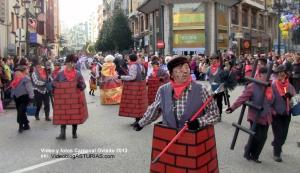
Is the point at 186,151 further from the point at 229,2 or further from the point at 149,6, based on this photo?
the point at 149,6

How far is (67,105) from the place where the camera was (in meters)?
9.08

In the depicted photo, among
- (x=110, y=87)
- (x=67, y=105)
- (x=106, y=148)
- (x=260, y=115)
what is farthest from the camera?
(x=110, y=87)

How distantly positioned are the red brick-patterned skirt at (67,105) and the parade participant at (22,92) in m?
1.14

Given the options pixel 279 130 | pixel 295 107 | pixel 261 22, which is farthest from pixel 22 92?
pixel 261 22

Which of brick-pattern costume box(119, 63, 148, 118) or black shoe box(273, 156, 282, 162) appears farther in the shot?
brick-pattern costume box(119, 63, 148, 118)

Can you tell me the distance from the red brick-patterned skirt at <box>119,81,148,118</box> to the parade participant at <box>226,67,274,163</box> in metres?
3.80

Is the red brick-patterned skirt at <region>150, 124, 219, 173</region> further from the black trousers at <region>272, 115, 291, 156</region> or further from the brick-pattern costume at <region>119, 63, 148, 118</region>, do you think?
the brick-pattern costume at <region>119, 63, 148, 118</region>

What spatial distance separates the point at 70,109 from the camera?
358 inches

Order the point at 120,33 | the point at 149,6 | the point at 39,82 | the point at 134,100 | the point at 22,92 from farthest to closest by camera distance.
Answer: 1. the point at 120,33
2. the point at 149,6
3. the point at 39,82
4. the point at 134,100
5. the point at 22,92

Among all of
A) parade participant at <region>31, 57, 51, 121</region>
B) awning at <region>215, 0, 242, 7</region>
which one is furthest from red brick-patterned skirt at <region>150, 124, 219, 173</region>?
awning at <region>215, 0, 242, 7</region>

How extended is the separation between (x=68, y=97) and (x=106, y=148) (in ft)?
4.64

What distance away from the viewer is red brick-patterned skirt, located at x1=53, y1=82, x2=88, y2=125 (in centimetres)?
905

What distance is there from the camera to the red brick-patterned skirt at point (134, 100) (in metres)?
10.7

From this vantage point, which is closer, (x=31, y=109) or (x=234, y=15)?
(x=31, y=109)
